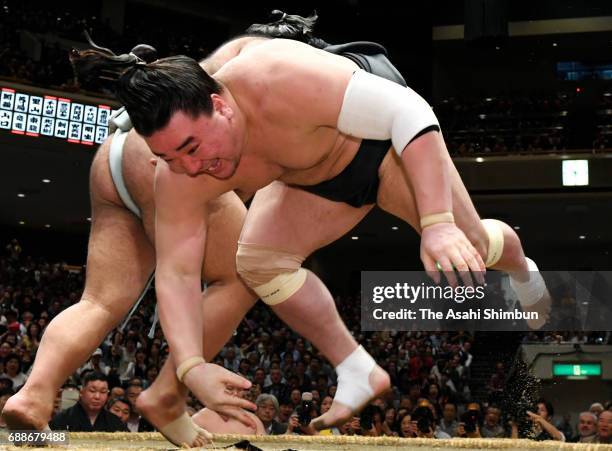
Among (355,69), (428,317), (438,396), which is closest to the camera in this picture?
(355,69)

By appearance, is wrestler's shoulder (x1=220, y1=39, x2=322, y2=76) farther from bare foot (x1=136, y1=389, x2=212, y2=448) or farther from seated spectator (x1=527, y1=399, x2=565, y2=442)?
seated spectator (x1=527, y1=399, x2=565, y2=442)

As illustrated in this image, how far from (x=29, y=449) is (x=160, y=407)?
54cm

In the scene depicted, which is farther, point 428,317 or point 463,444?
point 428,317

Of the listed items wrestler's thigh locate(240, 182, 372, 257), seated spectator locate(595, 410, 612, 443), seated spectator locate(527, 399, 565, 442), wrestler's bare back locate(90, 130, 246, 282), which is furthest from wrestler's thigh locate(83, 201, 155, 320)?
seated spectator locate(527, 399, 565, 442)

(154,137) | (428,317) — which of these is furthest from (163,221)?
(428,317)

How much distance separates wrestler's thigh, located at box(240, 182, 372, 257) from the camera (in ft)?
5.62

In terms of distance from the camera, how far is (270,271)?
1724 mm

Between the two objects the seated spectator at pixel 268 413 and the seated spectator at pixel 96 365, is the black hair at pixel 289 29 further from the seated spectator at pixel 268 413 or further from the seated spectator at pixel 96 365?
the seated spectator at pixel 96 365

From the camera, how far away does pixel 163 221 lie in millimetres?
1527

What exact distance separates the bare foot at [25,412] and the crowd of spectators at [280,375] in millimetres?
1406

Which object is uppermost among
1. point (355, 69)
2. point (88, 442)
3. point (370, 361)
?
point (355, 69)

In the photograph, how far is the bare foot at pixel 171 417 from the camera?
1875 millimetres

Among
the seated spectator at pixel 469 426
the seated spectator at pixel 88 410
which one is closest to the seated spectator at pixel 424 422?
the seated spectator at pixel 469 426

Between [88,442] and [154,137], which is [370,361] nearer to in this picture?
[154,137]
